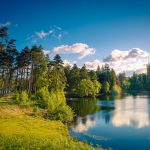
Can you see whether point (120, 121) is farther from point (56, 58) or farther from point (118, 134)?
point (56, 58)

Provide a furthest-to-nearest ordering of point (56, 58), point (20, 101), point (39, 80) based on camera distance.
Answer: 1. point (56, 58)
2. point (39, 80)
3. point (20, 101)

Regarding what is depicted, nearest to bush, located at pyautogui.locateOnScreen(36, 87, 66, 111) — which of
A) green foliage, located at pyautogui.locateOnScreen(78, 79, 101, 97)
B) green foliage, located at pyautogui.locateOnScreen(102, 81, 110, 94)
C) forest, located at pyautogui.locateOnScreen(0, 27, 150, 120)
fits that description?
forest, located at pyautogui.locateOnScreen(0, 27, 150, 120)

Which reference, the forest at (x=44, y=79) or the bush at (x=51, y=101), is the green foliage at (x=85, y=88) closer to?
the forest at (x=44, y=79)

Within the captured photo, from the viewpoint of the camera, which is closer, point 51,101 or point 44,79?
point 51,101

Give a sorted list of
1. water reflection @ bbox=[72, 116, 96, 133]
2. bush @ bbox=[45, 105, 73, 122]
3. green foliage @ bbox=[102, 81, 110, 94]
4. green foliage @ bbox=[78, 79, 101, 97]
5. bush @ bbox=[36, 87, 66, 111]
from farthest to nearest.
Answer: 1. green foliage @ bbox=[102, 81, 110, 94]
2. green foliage @ bbox=[78, 79, 101, 97]
3. bush @ bbox=[36, 87, 66, 111]
4. bush @ bbox=[45, 105, 73, 122]
5. water reflection @ bbox=[72, 116, 96, 133]

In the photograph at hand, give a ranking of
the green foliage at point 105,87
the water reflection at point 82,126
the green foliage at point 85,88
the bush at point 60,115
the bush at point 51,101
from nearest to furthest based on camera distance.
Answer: the water reflection at point 82,126 < the bush at point 60,115 < the bush at point 51,101 < the green foliage at point 85,88 < the green foliage at point 105,87

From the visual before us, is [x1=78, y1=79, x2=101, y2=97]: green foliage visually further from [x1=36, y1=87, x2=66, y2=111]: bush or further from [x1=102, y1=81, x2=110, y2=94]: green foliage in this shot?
[x1=36, y1=87, x2=66, y2=111]: bush

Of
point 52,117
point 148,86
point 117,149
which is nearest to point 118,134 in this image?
point 117,149

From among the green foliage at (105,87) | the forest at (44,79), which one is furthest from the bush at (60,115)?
the green foliage at (105,87)

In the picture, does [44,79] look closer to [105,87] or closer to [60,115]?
[60,115]

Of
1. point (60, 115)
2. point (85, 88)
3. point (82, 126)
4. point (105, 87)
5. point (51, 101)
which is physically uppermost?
point (105, 87)

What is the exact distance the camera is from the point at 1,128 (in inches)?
1051

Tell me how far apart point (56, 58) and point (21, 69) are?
16078 mm

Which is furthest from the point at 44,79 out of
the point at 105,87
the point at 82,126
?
the point at 105,87
